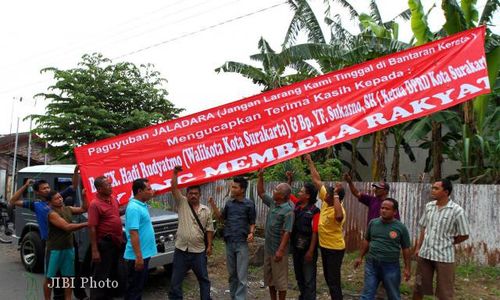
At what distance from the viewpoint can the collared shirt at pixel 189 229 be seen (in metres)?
5.23

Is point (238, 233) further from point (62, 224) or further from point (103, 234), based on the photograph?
point (62, 224)

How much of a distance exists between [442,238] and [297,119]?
6.89ft

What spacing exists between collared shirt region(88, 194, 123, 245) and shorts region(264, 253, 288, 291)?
1.87m

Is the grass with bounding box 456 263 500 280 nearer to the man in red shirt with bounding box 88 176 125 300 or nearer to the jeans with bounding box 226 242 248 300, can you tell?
the jeans with bounding box 226 242 248 300

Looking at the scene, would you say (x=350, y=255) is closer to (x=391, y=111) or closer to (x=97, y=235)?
(x=391, y=111)

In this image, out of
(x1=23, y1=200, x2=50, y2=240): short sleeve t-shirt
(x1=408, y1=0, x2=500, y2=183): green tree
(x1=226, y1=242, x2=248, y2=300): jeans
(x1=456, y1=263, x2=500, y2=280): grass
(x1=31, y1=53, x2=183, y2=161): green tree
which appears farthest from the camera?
(x1=31, y1=53, x2=183, y2=161): green tree

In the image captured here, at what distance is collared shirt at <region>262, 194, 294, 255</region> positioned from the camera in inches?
206

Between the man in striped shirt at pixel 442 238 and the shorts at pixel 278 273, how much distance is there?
1584 millimetres

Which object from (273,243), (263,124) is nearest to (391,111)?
(263,124)

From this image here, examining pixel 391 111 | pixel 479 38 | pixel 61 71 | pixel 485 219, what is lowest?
pixel 485 219

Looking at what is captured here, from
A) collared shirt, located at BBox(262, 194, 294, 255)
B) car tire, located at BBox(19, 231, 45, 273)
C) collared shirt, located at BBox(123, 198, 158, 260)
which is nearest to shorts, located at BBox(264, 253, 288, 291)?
collared shirt, located at BBox(262, 194, 294, 255)

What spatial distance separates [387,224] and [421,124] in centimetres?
542

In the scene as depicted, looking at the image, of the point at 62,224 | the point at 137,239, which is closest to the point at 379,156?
the point at 137,239

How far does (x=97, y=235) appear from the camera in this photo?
502 centimetres
